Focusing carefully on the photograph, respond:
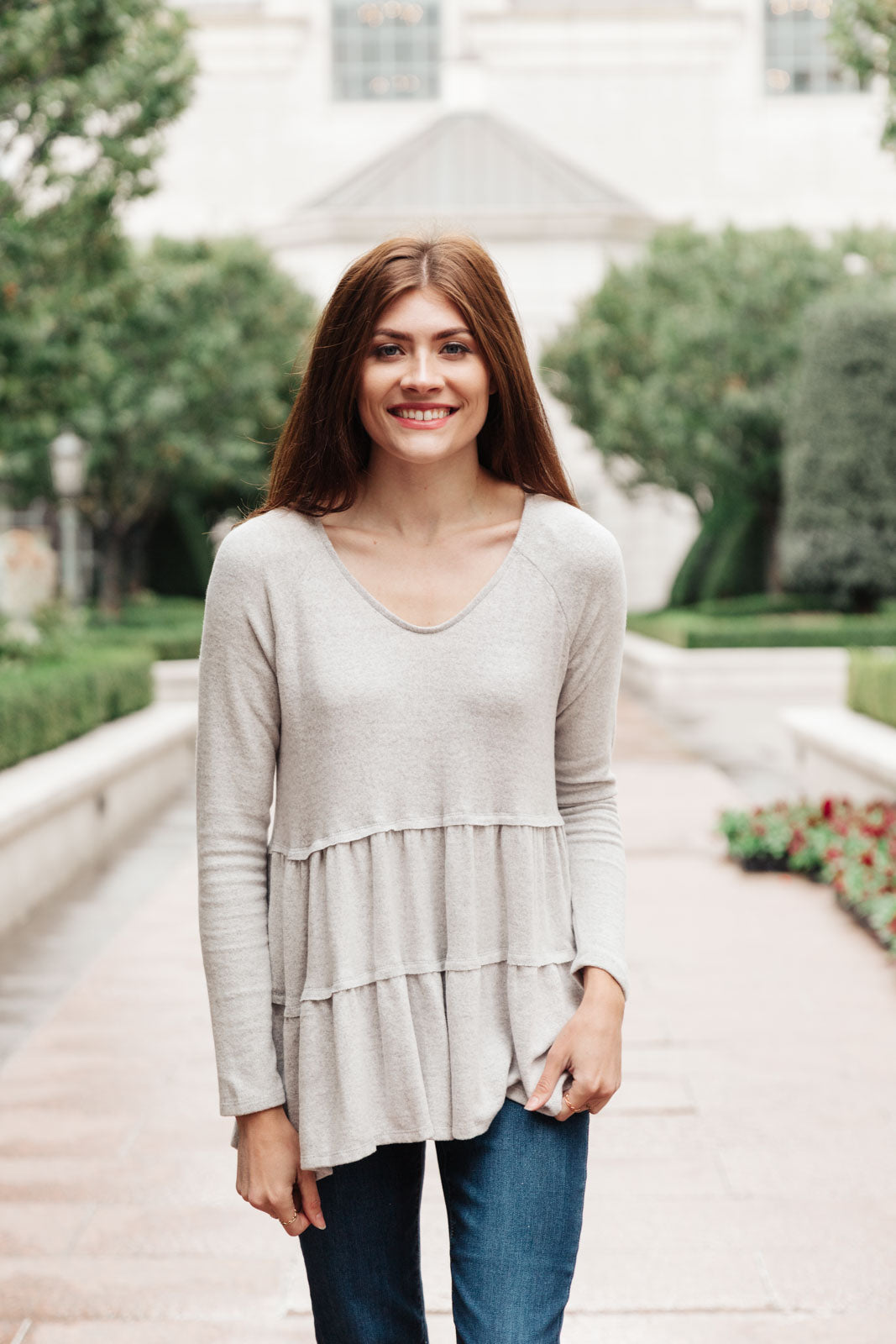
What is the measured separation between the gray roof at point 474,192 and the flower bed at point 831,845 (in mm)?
23632

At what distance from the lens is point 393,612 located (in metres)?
1.90

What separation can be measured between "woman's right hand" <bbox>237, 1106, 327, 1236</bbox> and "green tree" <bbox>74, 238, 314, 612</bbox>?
19455 mm

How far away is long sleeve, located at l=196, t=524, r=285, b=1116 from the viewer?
73.8 inches

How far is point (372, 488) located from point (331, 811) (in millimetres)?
430

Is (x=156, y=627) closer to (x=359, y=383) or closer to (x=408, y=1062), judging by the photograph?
(x=359, y=383)

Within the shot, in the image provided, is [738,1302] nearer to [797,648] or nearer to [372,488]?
[372,488]

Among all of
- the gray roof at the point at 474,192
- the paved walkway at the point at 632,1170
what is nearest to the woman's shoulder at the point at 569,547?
the paved walkway at the point at 632,1170

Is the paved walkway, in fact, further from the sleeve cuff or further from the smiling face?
the smiling face

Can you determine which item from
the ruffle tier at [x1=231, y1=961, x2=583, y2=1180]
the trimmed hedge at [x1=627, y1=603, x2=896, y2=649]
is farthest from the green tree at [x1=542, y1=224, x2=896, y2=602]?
the ruffle tier at [x1=231, y1=961, x2=583, y2=1180]

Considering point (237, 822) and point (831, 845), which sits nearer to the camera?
point (237, 822)

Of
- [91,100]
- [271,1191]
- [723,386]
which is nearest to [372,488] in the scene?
[271,1191]

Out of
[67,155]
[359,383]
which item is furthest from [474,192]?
[359,383]

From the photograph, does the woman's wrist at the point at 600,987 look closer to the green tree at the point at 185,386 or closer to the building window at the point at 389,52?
the green tree at the point at 185,386

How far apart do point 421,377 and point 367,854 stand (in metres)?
0.57
